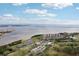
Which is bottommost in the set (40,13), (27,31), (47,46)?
(47,46)

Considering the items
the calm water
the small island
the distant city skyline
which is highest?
the distant city skyline

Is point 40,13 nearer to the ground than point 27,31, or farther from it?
farther from it

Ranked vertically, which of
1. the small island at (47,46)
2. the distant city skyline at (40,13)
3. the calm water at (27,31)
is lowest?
the small island at (47,46)

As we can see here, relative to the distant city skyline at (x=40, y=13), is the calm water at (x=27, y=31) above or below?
below

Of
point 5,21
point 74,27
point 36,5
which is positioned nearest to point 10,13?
point 5,21

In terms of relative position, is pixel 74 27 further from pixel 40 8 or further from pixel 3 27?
pixel 3 27
